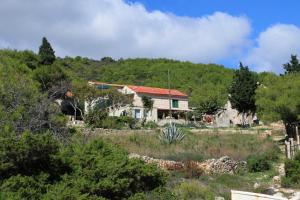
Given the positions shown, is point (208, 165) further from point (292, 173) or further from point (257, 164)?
point (292, 173)

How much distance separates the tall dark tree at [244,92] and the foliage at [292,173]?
3240 centimetres

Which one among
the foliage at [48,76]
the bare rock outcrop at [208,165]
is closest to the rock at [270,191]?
the bare rock outcrop at [208,165]

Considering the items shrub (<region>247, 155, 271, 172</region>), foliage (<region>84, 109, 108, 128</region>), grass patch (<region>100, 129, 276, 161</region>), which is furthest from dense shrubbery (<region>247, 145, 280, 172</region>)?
foliage (<region>84, 109, 108, 128</region>)

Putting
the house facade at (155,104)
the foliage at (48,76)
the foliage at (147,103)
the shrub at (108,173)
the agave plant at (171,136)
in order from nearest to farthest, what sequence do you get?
the shrub at (108,173) → the agave plant at (171,136) → the foliage at (48,76) → the house facade at (155,104) → the foliage at (147,103)

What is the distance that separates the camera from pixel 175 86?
86.5 meters

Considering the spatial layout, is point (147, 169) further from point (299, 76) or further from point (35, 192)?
point (299, 76)

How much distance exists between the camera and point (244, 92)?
170 feet

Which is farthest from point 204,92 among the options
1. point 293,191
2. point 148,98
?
point 293,191

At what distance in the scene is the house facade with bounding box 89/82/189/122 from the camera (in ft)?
189

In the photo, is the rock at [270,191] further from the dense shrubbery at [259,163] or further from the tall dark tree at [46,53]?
the tall dark tree at [46,53]

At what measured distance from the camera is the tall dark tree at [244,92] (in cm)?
5184

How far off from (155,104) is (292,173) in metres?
42.5

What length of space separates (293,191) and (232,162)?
6.82 m

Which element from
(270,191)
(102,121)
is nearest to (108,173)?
(270,191)
